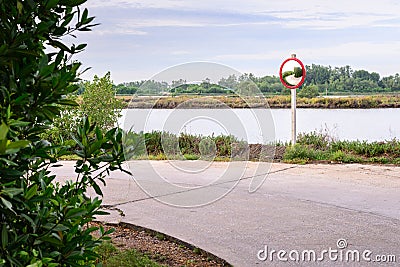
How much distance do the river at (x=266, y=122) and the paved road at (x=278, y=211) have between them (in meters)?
0.65

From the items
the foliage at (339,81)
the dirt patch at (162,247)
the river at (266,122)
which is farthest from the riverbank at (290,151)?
the dirt patch at (162,247)

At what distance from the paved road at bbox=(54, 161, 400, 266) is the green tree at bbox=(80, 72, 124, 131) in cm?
157

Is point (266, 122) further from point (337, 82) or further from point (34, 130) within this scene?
point (337, 82)

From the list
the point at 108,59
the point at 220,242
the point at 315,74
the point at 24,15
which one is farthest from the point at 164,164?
the point at 24,15

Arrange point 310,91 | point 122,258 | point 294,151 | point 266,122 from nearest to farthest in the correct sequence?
1. point 122,258
2. point 266,122
3. point 294,151
4. point 310,91

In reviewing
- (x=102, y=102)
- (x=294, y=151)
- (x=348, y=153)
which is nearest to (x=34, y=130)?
(x=294, y=151)

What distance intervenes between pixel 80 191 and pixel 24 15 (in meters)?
0.59

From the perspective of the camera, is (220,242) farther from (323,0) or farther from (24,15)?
(323,0)

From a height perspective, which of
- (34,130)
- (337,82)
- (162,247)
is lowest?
(162,247)

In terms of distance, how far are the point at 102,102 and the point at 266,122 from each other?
3.95 metres

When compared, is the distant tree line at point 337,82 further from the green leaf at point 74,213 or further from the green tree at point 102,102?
the green leaf at point 74,213

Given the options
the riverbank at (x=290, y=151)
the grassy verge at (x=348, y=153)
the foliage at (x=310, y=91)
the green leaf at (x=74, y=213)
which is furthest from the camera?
the foliage at (x=310, y=91)

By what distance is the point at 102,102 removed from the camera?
8.67 meters

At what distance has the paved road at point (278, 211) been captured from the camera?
3711 mm
